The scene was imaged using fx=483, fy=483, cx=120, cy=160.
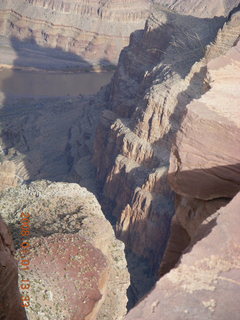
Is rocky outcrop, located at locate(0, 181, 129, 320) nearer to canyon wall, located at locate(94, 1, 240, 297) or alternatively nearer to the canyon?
the canyon

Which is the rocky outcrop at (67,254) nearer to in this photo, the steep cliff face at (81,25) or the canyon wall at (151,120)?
the canyon wall at (151,120)

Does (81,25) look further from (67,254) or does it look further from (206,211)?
(206,211)

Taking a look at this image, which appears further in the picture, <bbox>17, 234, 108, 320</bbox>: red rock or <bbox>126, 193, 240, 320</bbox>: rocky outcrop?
<bbox>17, 234, 108, 320</bbox>: red rock

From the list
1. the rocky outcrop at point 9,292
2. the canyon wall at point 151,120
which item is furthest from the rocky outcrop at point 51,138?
the rocky outcrop at point 9,292

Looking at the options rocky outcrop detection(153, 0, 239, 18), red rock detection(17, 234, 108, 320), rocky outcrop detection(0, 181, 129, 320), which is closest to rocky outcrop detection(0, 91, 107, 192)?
rocky outcrop detection(0, 181, 129, 320)

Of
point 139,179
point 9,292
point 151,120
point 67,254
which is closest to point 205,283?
point 9,292

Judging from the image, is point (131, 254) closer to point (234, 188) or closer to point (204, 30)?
point (204, 30)
